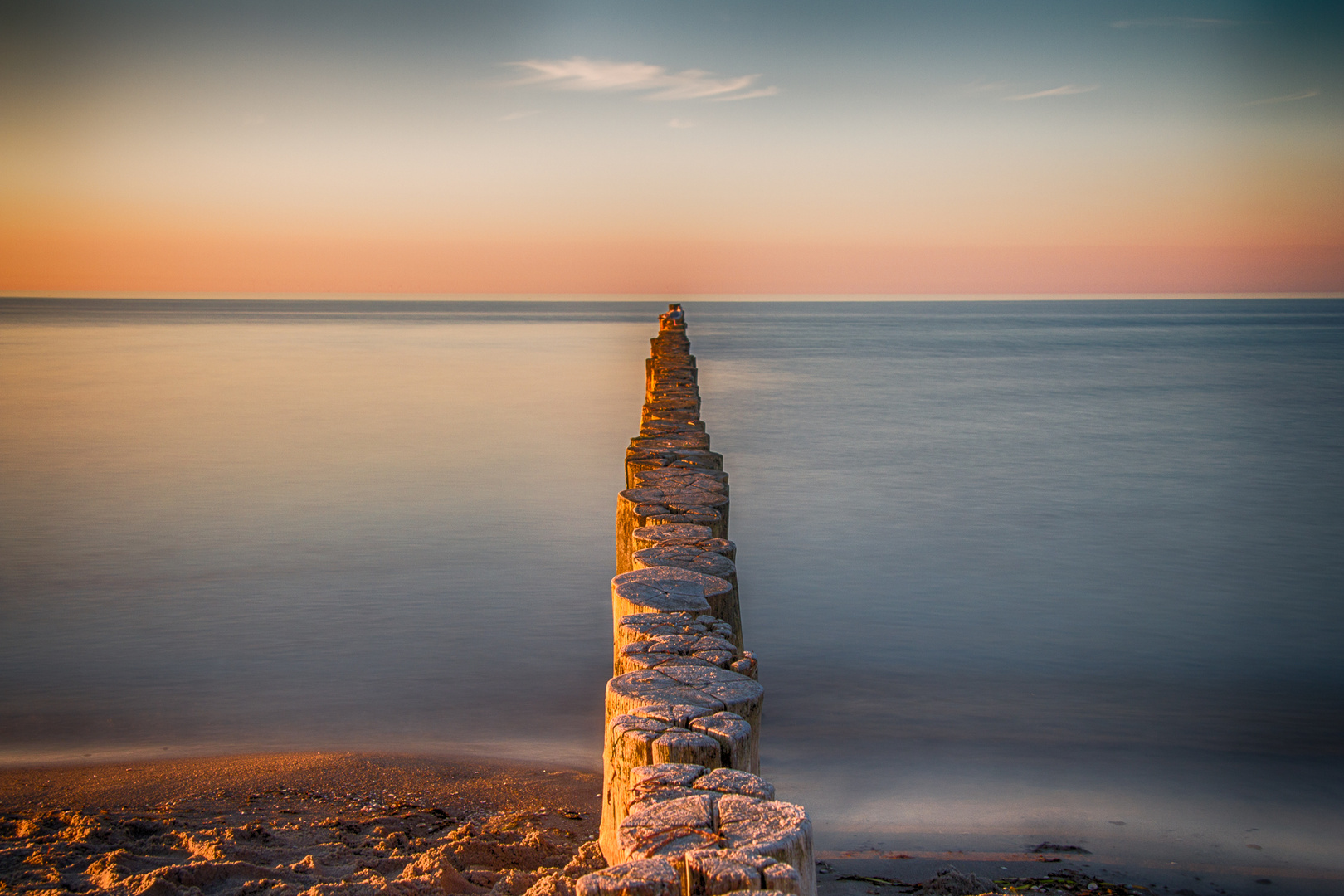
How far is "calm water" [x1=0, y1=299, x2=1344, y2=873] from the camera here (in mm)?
4797

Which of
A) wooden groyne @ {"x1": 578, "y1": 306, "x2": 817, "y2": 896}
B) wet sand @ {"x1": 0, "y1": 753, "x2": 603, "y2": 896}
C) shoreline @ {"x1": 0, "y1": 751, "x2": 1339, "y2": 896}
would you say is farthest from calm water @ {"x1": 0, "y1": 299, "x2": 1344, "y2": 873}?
wooden groyne @ {"x1": 578, "y1": 306, "x2": 817, "y2": 896}

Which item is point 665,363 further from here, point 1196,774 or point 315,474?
point 1196,774

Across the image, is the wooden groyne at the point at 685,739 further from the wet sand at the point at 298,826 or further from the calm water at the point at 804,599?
the calm water at the point at 804,599

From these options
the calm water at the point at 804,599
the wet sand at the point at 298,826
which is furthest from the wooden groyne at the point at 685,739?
the calm water at the point at 804,599

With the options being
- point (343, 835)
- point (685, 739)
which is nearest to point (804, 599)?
point (343, 835)

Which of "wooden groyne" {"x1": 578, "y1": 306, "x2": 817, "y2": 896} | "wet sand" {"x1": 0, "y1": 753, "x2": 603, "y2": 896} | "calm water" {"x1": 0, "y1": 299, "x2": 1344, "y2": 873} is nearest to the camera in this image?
"wooden groyne" {"x1": 578, "y1": 306, "x2": 817, "y2": 896}

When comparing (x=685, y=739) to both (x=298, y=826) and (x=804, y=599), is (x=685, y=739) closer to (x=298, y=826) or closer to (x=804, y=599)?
(x=298, y=826)

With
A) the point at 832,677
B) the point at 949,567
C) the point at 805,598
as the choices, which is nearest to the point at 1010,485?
the point at 949,567

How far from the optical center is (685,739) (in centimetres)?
203

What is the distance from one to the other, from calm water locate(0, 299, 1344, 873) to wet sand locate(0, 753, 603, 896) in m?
0.47

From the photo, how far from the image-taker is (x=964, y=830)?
406 centimetres

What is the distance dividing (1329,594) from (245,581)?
8.38 m

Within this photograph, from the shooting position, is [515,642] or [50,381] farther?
[50,381]

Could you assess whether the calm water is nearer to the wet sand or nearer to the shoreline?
the shoreline
